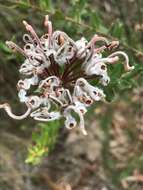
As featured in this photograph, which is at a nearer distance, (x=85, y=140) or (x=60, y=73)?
(x=60, y=73)

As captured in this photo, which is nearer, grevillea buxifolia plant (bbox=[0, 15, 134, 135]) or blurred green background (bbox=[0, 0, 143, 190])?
grevillea buxifolia plant (bbox=[0, 15, 134, 135])

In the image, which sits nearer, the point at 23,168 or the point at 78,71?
the point at 78,71

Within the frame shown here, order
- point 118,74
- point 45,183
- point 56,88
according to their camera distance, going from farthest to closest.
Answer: point 45,183 → point 118,74 → point 56,88

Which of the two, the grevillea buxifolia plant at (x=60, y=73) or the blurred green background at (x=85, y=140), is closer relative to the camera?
the grevillea buxifolia plant at (x=60, y=73)

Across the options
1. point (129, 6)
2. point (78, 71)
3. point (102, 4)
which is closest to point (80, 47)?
point (78, 71)

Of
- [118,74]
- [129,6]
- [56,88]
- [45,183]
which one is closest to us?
[56,88]

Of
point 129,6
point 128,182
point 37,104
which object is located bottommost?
point 128,182

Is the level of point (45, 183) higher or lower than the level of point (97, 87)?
lower

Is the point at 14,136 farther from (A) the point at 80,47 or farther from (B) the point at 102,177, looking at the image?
(A) the point at 80,47
